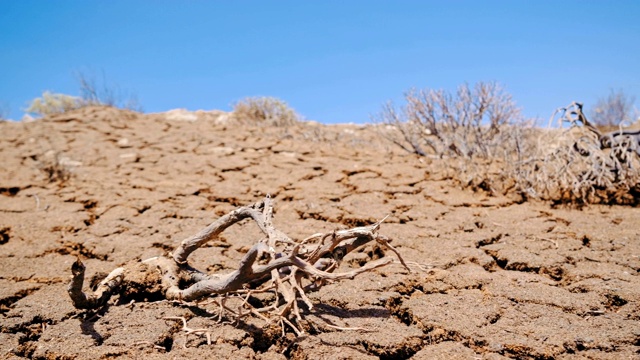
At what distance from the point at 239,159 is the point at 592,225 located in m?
3.30

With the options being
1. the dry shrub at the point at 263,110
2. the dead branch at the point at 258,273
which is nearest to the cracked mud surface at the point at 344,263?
the dead branch at the point at 258,273

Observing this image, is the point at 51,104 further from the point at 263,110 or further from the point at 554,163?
the point at 554,163

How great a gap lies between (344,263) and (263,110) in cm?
522

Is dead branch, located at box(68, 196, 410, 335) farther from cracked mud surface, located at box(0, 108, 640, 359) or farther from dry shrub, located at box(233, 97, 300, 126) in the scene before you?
dry shrub, located at box(233, 97, 300, 126)

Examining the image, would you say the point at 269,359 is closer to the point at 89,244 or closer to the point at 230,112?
the point at 89,244

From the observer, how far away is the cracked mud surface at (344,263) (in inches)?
66.9

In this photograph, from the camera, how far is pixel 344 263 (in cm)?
245

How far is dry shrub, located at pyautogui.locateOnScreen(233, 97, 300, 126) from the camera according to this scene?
23.4 ft

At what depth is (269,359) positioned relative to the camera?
1610mm

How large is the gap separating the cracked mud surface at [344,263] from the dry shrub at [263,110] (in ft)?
6.72

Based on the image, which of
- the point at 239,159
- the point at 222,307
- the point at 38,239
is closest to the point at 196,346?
the point at 222,307

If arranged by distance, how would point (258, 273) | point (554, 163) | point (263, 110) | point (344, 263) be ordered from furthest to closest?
point (263, 110) → point (554, 163) → point (344, 263) → point (258, 273)

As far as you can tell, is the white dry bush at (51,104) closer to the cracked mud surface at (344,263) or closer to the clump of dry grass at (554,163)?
the cracked mud surface at (344,263)

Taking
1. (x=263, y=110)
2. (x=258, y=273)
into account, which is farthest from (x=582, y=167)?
(x=263, y=110)
